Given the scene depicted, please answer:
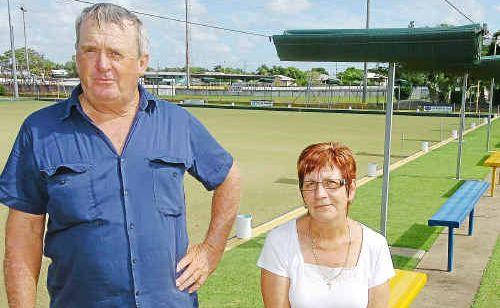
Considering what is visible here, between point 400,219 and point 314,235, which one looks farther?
point 400,219

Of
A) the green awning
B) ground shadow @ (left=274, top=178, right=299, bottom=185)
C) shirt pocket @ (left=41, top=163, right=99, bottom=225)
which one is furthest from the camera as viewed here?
ground shadow @ (left=274, top=178, right=299, bottom=185)

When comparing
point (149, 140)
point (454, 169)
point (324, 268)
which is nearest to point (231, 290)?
point (324, 268)

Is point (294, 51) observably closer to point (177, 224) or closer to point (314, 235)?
point (314, 235)

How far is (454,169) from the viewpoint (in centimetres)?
1209

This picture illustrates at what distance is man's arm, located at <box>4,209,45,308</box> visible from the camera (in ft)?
6.82

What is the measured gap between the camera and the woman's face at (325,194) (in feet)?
7.96

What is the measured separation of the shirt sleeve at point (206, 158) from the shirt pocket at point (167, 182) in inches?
4.8

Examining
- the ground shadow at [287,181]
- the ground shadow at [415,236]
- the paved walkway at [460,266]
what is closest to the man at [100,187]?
the paved walkway at [460,266]

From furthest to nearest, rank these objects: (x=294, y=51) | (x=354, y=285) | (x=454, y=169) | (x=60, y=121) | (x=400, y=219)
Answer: (x=454, y=169)
(x=400, y=219)
(x=294, y=51)
(x=354, y=285)
(x=60, y=121)

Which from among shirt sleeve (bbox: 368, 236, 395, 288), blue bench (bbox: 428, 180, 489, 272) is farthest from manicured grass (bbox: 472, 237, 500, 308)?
shirt sleeve (bbox: 368, 236, 395, 288)

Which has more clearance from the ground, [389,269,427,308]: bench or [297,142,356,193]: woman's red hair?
[297,142,356,193]: woman's red hair

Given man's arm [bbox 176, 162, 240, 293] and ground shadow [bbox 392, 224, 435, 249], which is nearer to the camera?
man's arm [bbox 176, 162, 240, 293]

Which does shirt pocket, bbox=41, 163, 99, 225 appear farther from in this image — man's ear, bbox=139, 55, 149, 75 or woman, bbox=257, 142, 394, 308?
woman, bbox=257, 142, 394, 308

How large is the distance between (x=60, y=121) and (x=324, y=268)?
1.32 m
